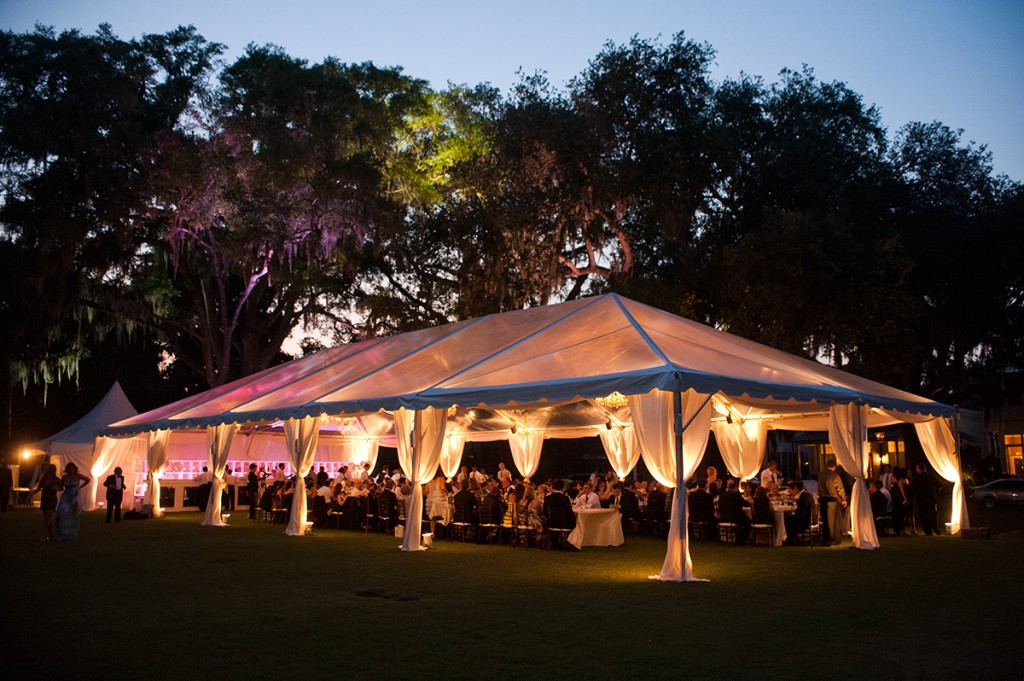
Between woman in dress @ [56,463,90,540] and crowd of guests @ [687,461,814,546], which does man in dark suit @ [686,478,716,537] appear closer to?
crowd of guests @ [687,461,814,546]

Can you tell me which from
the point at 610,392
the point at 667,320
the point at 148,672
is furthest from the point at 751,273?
the point at 148,672

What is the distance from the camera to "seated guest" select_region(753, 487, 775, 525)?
47.4 feet

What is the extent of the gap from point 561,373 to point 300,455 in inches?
246

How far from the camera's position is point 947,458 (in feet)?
50.2

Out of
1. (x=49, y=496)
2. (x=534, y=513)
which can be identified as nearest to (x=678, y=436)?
(x=534, y=513)

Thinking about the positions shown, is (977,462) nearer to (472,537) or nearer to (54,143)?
(472,537)

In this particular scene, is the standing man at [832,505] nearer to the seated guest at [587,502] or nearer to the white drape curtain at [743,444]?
the white drape curtain at [743,444]

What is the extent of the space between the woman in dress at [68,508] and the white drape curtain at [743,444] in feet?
40.6

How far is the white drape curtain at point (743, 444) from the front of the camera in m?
18.6

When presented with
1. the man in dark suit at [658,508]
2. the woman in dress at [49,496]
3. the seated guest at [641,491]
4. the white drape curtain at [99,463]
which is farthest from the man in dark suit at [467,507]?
the white drape curtain at [99,463]

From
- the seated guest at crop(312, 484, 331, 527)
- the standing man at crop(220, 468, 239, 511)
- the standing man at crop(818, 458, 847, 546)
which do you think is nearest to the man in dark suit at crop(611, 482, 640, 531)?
the standing man at crop(818, 458, 847, 546)

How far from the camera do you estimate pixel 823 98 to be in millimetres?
23688

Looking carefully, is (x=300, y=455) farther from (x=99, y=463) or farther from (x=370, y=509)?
(x=99, y=463)

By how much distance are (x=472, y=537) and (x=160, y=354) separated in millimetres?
24630
